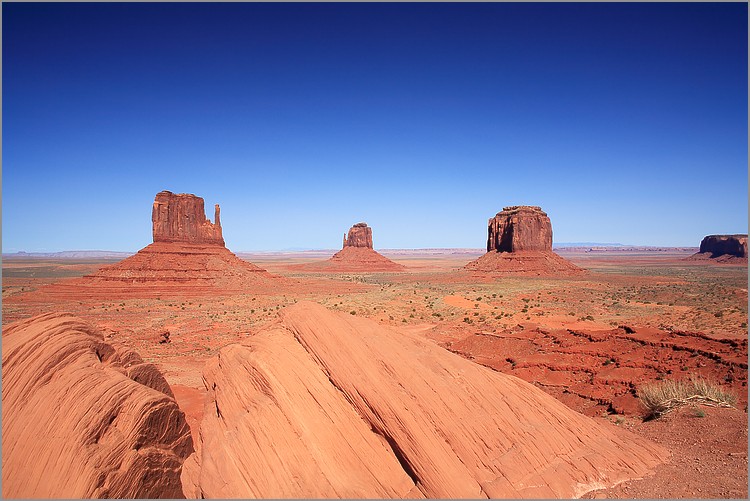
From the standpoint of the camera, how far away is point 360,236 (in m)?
131

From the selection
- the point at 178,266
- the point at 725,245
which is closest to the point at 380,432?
the point at 178,266

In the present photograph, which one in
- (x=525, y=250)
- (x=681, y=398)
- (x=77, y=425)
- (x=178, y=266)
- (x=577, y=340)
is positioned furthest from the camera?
(x=525, y=250)

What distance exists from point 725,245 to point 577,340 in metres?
154

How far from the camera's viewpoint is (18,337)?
23.5 ft

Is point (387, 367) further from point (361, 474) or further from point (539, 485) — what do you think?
point (539, 485)

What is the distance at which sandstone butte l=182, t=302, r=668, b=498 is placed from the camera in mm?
6008

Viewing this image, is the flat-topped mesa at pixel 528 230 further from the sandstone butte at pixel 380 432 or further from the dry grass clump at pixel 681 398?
the sandstone butte at pixel 380 432

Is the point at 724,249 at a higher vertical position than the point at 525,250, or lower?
lower

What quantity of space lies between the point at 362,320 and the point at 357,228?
12172 centimetres

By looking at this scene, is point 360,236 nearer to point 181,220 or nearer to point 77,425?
point 181,220

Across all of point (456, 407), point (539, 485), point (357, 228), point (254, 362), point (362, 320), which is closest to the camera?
point (539, 485)

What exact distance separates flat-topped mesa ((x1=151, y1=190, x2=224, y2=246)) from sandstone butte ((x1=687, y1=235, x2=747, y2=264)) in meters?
147

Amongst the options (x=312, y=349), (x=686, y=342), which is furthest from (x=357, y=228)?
(x=312, y=349)

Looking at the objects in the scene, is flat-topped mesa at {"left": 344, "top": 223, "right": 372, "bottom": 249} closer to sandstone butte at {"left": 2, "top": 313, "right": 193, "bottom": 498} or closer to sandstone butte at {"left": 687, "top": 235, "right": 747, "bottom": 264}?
sandstone butte at {"left": 687, "top": 235, "right": 747, "bottom": 264}
